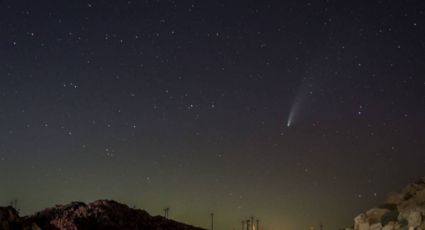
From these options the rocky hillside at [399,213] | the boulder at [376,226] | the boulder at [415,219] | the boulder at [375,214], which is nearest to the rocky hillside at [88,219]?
the boulder at [415,219]

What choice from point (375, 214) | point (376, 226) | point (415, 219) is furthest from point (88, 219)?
point (375, 214)

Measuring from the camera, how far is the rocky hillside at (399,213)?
98.2 m

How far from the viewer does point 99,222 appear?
20062 millimetres

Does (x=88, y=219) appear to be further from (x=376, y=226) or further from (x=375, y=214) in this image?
(x=375, y=214)

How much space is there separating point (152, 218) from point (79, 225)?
15.3ft

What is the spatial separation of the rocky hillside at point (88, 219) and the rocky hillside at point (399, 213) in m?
83.1

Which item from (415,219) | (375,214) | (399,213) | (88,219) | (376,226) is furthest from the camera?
(375,214)

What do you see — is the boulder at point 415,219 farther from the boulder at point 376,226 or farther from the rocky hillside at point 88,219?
the rocky hillside at point 88,219

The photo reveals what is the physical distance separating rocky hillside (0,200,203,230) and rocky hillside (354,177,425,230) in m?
83.1

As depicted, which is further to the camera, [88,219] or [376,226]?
[376,226]

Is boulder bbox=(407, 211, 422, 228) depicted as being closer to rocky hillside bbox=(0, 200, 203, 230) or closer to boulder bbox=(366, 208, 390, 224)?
boulder bbox=(366, 208, 390, 224)

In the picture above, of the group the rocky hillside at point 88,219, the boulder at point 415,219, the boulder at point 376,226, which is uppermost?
→ the boulder at point 376,226

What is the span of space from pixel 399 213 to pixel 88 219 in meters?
112

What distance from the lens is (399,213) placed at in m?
119
